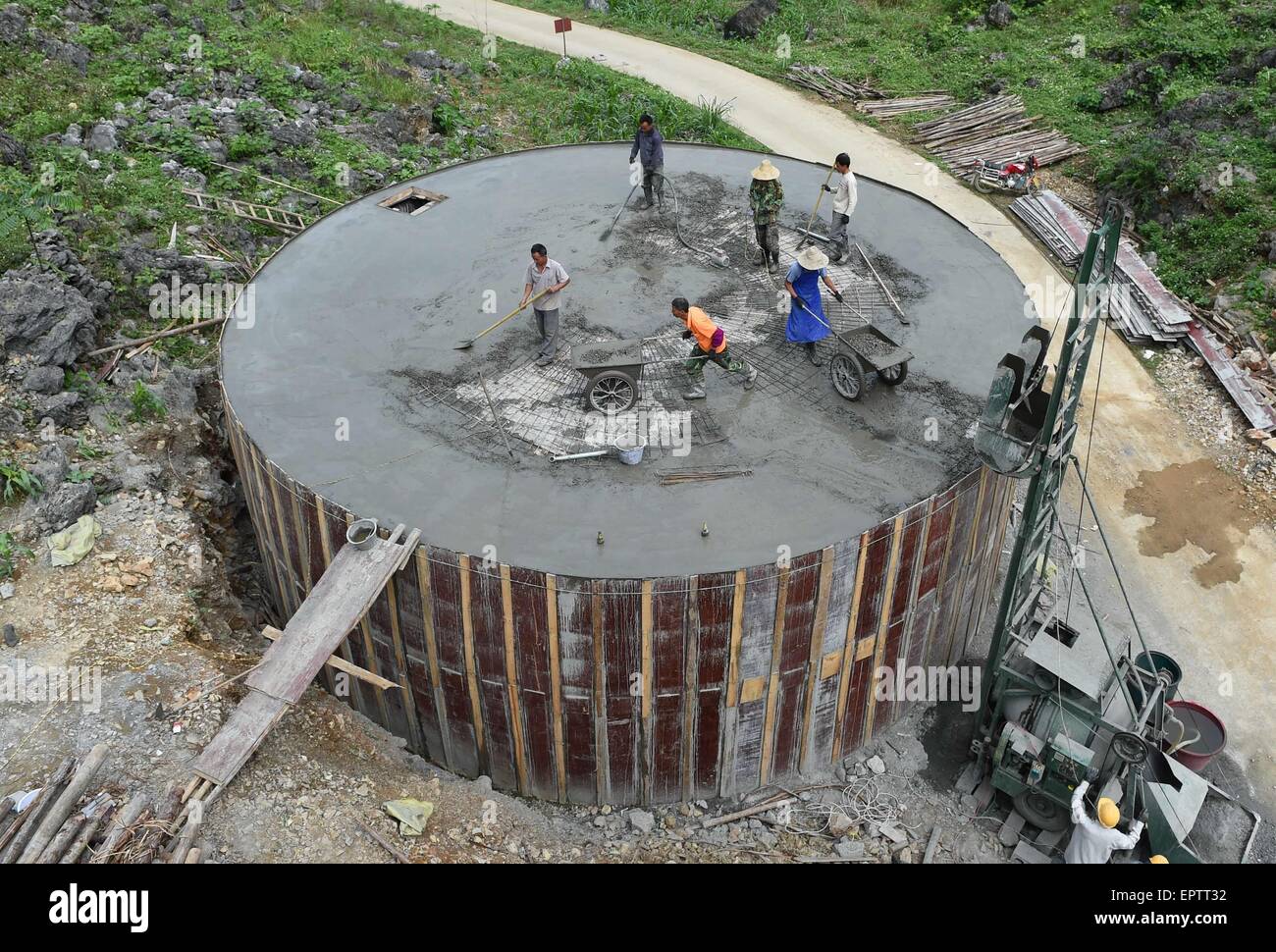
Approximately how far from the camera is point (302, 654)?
33.8 feet

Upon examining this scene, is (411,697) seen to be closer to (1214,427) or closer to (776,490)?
(776,490)

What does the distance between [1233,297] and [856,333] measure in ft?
36.2

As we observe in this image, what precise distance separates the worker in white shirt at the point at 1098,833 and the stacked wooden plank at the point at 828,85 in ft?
74.1

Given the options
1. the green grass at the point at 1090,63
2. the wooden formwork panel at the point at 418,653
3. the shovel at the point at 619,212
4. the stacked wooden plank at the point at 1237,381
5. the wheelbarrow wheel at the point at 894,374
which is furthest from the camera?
the green grass at the point at 1090,63

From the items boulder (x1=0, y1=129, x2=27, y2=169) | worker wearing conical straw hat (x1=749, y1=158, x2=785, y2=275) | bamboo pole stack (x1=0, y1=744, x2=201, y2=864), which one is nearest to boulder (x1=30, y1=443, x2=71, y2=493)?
bamboo pole stack (x1=0, y1=744, x2=201, y2=864)

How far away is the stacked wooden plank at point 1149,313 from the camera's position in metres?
17.8

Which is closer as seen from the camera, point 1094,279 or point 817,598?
point 1094,279

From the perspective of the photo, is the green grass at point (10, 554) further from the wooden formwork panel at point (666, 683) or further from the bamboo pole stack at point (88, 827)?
the wooden formwork panel at point (666, 683)

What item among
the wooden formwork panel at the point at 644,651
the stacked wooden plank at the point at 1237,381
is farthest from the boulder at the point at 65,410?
the stacked wooden plank at the point at 1237,381

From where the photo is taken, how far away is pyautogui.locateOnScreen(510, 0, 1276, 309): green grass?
2131 cm

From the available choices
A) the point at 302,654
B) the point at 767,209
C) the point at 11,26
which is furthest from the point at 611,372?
the point at 11,26

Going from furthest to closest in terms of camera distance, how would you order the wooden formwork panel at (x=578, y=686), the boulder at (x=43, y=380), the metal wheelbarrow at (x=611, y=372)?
the boulder at (x=43, y=380), the metal wheelbarrow at (x=611, y=372), the wooden formwork panel at (x=578, y=686)

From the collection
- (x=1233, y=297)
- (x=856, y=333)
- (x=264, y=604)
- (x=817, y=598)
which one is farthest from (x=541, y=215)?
(x=1233, y=297)

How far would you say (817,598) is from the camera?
35.8 ft
